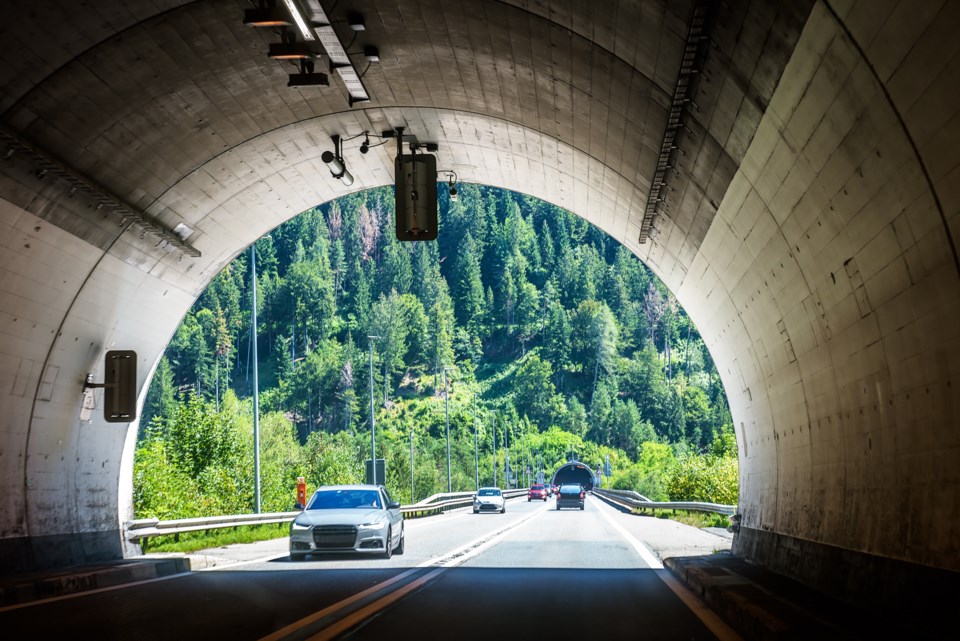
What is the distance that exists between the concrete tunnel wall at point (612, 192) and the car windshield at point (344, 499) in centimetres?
356

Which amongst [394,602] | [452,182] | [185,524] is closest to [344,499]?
[185,524]

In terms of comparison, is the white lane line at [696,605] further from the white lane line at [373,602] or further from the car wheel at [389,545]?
the car wheel at [389,545]

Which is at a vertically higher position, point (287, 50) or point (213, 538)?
point (287, 50)

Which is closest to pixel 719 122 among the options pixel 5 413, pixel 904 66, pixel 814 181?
pixel 814 181

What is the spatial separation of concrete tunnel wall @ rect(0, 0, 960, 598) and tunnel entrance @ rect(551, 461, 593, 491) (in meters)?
105

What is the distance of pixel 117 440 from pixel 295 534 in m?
3.88

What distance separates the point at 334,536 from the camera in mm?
20062

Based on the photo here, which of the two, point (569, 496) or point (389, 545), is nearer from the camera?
point (389, 545)

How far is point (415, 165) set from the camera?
743 inches

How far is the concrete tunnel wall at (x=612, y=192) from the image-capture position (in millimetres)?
8719

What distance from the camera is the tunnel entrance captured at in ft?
417

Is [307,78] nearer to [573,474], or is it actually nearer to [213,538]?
[213,538]

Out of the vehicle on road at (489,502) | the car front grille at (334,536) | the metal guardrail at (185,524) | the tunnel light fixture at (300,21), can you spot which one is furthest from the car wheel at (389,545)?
Result: the vehicle on road at (489,502)

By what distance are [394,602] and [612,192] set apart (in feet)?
30.3
